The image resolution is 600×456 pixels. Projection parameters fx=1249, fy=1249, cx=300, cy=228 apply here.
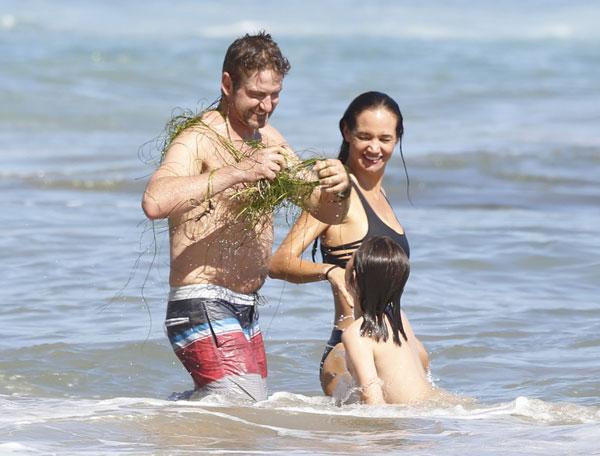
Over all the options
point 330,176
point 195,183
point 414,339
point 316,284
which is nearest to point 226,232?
point 195,183

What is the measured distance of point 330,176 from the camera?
18.1 feet

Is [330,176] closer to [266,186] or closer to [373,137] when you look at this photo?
[266,186]

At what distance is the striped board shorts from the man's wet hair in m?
0.97

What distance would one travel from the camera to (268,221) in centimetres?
571

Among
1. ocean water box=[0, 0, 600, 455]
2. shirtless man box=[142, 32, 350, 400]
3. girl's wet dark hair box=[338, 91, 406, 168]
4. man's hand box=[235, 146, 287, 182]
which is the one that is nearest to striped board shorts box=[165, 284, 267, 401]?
shirtless man box=[142, 32, 350, 400]

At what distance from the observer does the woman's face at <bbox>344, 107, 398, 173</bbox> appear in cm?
599

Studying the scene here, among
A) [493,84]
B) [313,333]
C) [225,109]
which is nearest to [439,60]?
[493,84]

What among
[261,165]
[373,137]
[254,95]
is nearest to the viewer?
[261,165]

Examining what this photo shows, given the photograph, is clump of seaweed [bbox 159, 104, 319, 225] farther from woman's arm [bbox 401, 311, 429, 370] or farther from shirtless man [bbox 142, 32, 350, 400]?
woman's arm [bbox 401, 311, 429, 370]

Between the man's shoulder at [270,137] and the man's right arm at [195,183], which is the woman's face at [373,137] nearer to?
the man's shoulder at [270,137]

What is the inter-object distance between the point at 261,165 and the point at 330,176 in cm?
41

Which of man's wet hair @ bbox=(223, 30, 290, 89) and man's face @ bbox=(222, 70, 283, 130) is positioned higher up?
man's wet hair @ bbox=(223, 30, 290, 89)

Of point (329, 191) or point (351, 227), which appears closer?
point (329, 191)

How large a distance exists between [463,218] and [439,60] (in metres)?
16.4
